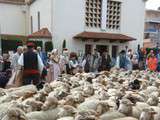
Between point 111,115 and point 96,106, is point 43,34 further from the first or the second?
point 111,115

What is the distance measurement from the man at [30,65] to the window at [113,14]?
2032cm

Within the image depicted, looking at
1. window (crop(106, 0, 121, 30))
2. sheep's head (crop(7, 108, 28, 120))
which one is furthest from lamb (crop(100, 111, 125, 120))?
window (crop(106, 0, 121, 30))

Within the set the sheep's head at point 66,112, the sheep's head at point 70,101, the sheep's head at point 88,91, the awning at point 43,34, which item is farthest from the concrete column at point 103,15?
the sheep's head at point 66,112

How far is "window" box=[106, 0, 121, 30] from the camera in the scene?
29.2 m

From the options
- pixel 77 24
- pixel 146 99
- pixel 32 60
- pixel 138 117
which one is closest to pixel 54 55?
pixel 32 60

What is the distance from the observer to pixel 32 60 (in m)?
9.04

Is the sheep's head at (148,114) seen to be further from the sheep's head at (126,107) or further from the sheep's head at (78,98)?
the sheep's head at (78,98)

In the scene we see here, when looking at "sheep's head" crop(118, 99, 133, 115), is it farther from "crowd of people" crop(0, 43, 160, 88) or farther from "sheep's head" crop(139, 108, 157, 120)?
"crowd of people" crop(0, 43, 160, 88)

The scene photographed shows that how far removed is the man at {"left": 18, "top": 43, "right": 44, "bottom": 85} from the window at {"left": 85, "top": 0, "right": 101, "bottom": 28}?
1924 cm

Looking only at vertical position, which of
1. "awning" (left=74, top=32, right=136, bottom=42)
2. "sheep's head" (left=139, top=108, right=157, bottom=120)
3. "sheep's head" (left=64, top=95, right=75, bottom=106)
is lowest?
"sheep's head" (left=139, top=108, right=157, bottom=120)

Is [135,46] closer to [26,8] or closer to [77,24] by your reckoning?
[77,24]

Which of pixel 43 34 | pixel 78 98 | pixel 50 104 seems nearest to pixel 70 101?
pixel 78 98

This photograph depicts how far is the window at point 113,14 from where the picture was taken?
1150 inches

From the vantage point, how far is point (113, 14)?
29766mm
